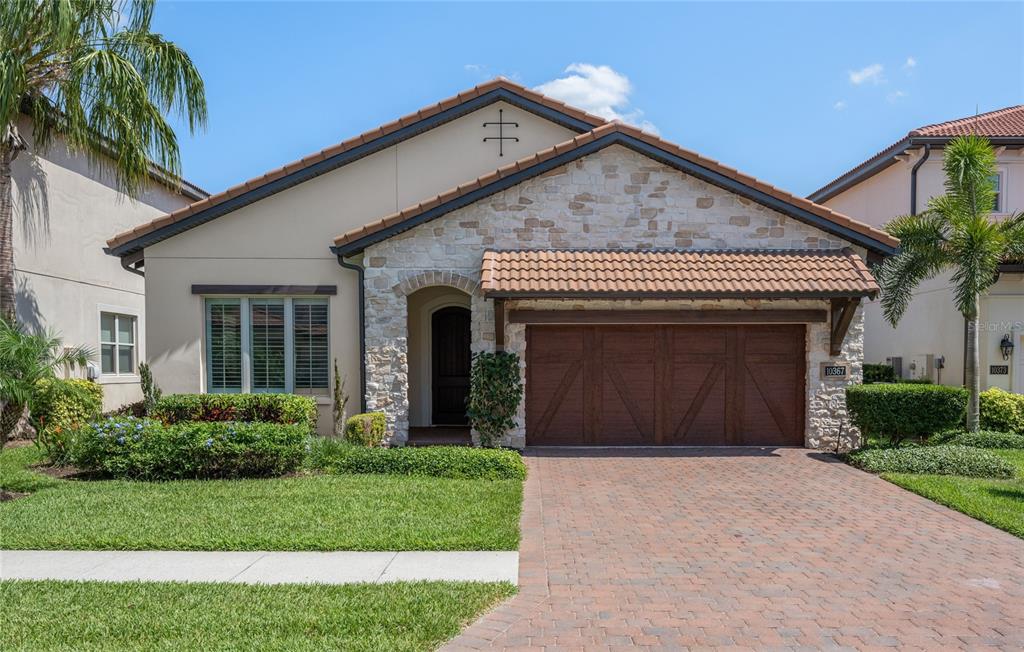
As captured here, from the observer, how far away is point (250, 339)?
43.9 ft

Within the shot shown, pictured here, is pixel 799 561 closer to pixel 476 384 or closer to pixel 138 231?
pixel 476 384

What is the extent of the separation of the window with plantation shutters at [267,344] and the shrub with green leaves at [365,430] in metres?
2.17

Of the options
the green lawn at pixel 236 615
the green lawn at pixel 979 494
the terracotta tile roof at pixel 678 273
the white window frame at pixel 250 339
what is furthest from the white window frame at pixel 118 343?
the green lawn at pixel 979 494

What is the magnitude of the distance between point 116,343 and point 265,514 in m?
11.7

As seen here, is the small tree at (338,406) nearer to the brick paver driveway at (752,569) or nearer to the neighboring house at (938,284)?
the brick paver driveway at (752,569)

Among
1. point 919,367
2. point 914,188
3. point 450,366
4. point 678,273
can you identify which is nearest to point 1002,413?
point 919,367

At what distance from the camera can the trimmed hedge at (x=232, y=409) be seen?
11922 mm

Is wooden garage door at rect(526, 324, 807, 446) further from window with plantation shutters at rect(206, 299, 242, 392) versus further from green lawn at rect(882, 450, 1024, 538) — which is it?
window with plantation shutters at rect(206, 299, 242, 392)

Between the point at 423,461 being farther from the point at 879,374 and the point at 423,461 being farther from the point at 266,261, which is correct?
the point at 879,374

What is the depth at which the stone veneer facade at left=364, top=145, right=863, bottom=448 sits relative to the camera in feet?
41.3

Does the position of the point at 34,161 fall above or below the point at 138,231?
above

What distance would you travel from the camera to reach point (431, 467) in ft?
34.2

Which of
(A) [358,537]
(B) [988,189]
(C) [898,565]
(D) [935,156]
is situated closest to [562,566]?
(A) [358,537]

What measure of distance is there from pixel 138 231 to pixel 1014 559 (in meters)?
13.7
